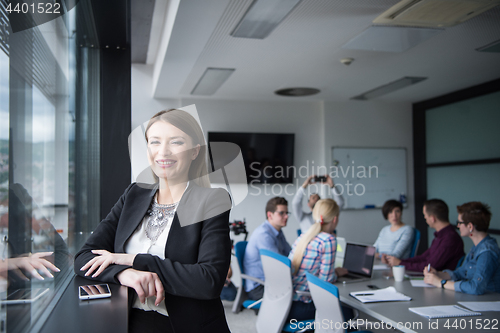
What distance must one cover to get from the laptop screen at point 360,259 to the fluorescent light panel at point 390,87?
2545mm

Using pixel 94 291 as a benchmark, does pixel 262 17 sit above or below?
above

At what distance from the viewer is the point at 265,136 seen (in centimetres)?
581

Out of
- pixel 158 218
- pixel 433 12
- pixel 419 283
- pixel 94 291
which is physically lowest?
pixel 419 283

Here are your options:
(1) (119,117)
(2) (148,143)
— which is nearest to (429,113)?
(1) (119,117)

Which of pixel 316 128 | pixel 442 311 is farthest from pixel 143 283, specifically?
pixel 316 128

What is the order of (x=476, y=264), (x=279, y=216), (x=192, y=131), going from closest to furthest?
1. (x=192, y=131)
2. (x=476, y=264)
3. (x=279, y=216)

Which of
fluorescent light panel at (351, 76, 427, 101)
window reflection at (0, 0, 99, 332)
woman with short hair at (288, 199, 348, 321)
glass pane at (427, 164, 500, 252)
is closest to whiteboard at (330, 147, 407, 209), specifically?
glass pane at (427, 164, 500, 252)

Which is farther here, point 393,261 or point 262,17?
point 393,261

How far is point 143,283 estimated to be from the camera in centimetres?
106

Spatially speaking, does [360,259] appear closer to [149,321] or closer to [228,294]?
[228,294]

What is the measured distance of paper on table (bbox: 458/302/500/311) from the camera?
7.08 ft

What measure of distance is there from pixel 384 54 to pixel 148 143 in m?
3.18

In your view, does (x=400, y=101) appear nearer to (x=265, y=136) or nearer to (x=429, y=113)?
(x=429, y=113)

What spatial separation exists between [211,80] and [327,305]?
10.6ft
